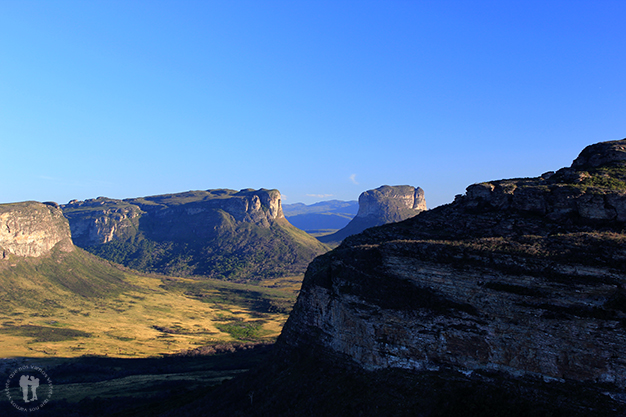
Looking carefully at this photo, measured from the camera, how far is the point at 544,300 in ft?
121

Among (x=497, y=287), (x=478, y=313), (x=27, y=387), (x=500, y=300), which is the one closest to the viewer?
(x=500, y=300)

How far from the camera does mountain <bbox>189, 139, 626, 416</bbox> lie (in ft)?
116

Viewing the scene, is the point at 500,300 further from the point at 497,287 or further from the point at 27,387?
the point at 27,387

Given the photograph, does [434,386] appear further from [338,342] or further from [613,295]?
[613,295]

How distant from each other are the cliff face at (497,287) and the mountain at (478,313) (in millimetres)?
120

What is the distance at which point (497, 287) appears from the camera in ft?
128

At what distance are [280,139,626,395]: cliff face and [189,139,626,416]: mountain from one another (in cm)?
12

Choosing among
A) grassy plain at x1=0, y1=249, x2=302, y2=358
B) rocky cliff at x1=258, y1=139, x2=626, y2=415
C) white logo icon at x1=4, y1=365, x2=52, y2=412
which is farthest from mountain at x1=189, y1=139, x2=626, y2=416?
grassy plain at x1=0, y1=249, x2=302, y2=358

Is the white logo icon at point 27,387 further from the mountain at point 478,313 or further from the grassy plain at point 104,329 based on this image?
the mountain at point 478,313

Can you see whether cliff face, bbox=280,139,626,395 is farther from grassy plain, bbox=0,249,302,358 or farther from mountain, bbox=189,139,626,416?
grassy plain, bbox=0,249,302,358

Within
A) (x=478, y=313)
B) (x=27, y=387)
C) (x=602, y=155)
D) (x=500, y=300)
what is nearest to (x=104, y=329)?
(x=27, y=387)

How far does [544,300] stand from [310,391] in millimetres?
29322

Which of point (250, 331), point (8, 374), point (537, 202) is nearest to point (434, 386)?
point (537, 202)

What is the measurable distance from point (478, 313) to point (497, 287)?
3.24 metres
